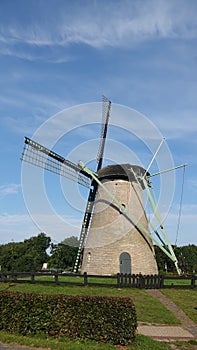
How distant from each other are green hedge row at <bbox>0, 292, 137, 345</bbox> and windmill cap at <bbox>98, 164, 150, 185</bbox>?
55.4ft

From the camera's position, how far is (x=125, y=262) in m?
23.2

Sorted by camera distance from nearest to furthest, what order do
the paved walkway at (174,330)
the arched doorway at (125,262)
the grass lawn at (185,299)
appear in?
1. the paved walkway at (174,330)
2. the grass lawn at (185,299)
3. the arched doorway at (125,262)

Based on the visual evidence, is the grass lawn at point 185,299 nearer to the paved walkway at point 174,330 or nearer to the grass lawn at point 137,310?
the grass lawn at point 137,310

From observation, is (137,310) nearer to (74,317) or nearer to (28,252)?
(74,317)

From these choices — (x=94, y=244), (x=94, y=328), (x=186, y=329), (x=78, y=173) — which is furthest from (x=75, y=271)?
(x=94, y=328)

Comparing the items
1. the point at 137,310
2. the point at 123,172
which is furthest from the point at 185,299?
the point at 123,172

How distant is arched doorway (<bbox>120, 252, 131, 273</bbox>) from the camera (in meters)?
23.2

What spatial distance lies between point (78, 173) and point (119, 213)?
171 inches

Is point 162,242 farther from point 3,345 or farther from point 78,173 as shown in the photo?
point 3,345

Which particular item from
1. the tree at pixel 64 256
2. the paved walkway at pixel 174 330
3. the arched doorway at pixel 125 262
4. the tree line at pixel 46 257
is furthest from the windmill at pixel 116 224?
the tree at pixel 64 256

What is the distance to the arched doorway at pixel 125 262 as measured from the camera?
2316cm

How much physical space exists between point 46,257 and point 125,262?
61811 millimetres

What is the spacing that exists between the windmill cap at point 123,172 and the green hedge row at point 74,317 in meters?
16.9

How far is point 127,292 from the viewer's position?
51.6 feet
